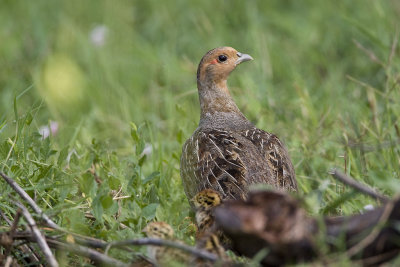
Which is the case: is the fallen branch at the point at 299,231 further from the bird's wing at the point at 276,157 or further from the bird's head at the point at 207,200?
the bird's wing at the point at 276,157

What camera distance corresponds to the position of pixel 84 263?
11.3 ft

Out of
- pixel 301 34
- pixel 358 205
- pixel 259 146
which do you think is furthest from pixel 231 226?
pixel 301 34

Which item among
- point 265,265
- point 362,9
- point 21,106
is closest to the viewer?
point 265,265

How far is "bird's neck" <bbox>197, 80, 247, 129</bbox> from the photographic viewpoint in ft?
17.6

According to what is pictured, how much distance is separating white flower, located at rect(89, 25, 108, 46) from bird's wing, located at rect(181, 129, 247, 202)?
373 centimetres

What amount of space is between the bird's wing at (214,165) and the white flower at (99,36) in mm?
3728

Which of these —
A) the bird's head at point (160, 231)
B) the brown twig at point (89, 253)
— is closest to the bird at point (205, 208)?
the bird's head at point (160, 231)

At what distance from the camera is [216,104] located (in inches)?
215

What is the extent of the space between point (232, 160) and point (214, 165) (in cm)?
12

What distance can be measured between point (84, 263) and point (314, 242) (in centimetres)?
130

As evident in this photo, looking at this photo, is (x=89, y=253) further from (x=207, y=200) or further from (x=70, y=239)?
(x=207, y=200)

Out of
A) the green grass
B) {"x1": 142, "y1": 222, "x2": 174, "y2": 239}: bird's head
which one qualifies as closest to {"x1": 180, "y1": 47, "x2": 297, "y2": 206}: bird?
the green grass

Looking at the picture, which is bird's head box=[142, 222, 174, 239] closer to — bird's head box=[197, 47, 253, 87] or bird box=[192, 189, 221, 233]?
bird box=[192, 189, 221, 233]

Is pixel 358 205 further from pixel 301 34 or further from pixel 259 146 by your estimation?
pixel 301 34
